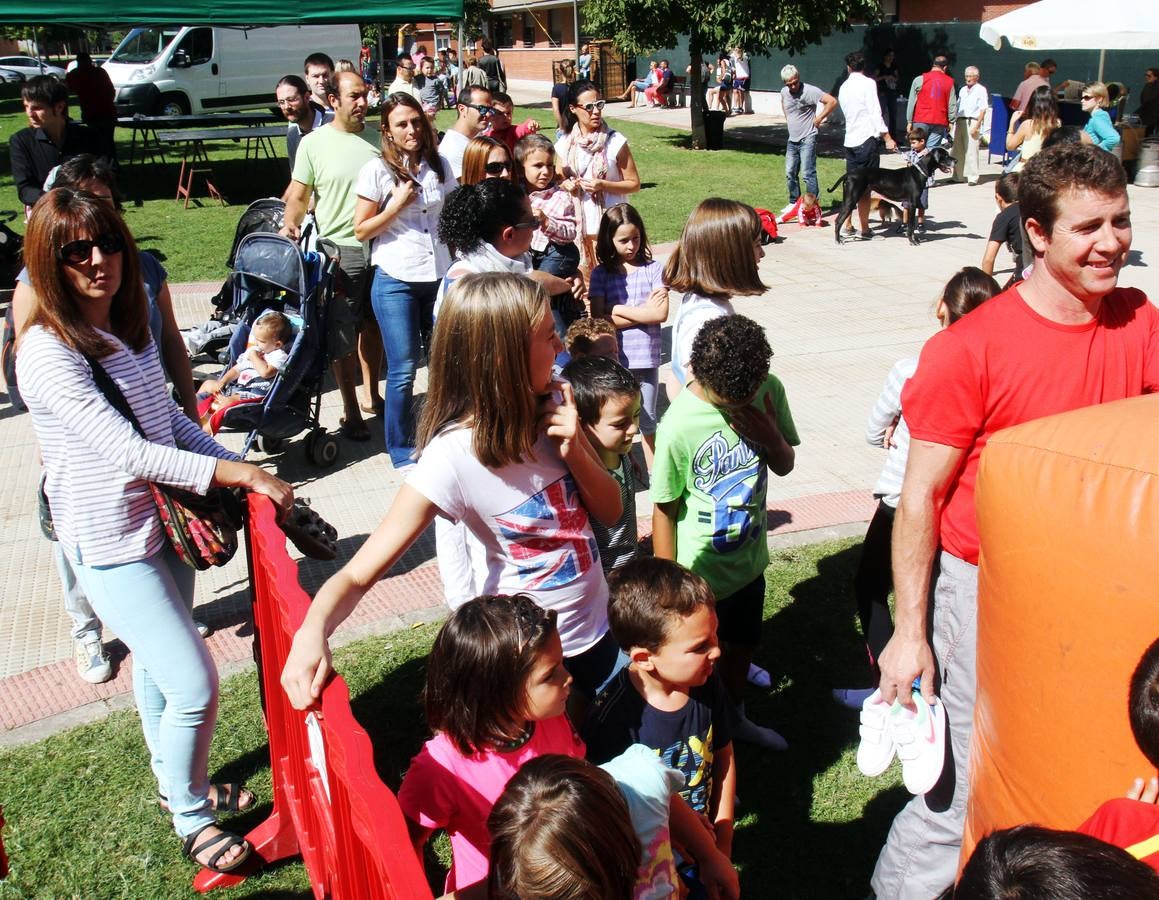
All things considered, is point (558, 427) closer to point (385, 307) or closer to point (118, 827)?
point (118, 827)

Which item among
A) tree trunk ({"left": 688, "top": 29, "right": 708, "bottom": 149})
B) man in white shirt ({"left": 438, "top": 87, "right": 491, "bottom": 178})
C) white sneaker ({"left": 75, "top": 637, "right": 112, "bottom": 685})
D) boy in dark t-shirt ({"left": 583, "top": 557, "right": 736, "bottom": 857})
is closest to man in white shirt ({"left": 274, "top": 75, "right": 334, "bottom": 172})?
man in white shirt ({"left": 438, "top": 87, "right": 491, "bottom": 178})

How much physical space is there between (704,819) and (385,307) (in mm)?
3989

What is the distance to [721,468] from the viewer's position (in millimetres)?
3598

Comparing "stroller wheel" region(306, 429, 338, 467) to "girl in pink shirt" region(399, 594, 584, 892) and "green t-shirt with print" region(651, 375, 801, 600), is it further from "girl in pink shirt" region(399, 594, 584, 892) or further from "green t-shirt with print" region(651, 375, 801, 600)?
"girl in pink shirt" region(399, 594, 584, 892)

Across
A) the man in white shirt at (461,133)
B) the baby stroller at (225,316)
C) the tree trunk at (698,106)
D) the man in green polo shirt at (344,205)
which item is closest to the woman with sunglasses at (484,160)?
the man in green polo shirt at (344,205)

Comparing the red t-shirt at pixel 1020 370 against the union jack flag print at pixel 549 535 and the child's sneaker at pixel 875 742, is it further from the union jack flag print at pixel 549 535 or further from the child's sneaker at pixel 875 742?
the union jack flag print at pixel 549 535

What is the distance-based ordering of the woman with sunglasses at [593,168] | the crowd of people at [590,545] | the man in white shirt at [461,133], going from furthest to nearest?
1. the woman with sunglasses at [593,168]
2. the man in white shirt at [461,133]
3. the crowd of people at [590,545]

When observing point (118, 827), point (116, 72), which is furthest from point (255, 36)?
point (118, 827)

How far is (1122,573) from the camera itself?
201 centimetres

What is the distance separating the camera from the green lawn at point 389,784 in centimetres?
337

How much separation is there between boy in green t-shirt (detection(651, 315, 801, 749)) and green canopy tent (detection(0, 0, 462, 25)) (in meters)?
10.5

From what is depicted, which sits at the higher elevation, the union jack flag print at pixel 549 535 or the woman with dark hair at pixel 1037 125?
the woman with dark hair at pixel 1037 125

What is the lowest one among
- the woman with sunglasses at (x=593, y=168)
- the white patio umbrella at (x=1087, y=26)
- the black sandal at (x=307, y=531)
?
the black sandal at (x=307, y=531)

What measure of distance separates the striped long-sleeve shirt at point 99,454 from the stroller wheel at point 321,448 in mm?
3320
